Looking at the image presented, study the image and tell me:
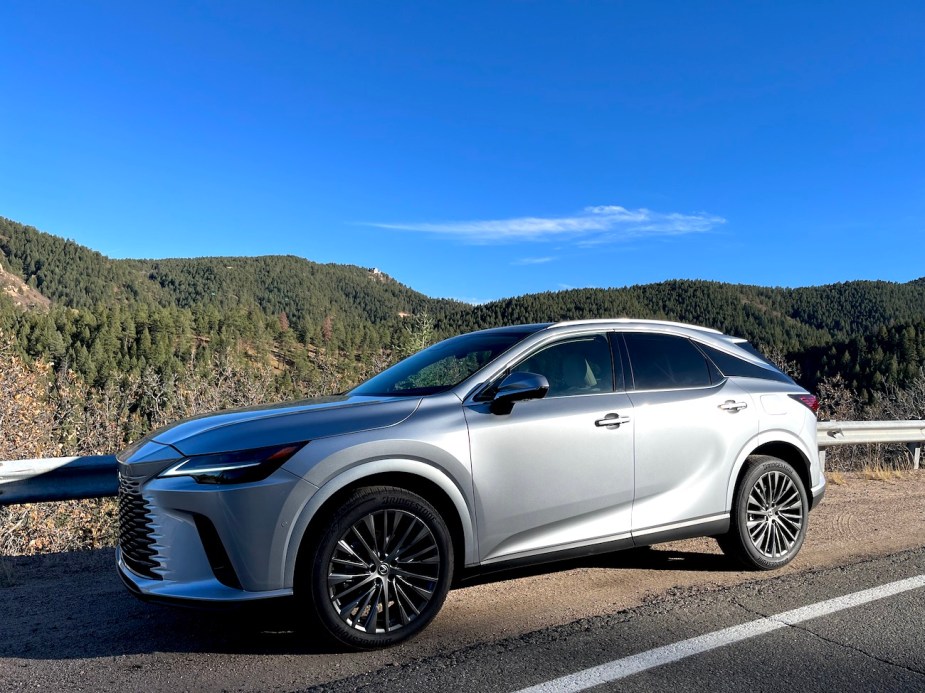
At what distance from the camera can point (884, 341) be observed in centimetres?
8325

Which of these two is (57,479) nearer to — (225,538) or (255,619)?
(255,619)

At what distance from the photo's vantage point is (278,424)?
3.35 m

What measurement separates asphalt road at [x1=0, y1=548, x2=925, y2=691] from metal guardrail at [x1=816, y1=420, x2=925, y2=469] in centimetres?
523

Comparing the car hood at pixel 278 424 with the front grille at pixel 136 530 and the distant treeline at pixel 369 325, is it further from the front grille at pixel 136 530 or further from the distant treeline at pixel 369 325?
the distant treeline at pixel 369 325

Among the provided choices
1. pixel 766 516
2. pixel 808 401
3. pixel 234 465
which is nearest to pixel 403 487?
pixel 234 465

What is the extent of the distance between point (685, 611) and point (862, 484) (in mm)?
6107

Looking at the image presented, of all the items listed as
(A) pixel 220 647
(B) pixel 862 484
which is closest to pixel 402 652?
(A) pixel 220 647

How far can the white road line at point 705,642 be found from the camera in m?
2.89

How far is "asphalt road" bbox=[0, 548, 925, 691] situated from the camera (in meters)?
2.94

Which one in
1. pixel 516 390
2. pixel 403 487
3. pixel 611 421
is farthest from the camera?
pixel 611 421

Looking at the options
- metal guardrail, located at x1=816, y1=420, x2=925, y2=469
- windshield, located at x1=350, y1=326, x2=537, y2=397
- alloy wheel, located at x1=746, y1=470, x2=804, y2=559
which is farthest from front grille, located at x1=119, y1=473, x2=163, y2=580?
metal guardrail, located at x1=816, y1=420, x2=925, y2=469

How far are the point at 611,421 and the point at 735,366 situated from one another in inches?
55.8

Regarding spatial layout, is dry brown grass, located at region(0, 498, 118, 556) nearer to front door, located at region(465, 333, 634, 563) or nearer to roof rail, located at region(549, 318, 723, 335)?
front door, located at region(465, 333, 634, 563)

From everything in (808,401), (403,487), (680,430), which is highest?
(808,401)
